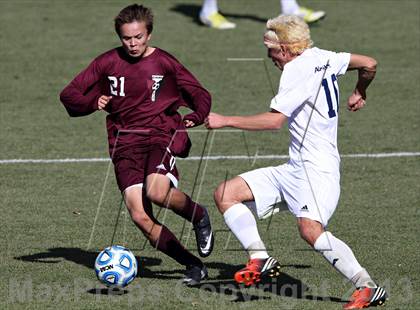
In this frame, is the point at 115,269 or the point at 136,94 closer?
the point at 115,269

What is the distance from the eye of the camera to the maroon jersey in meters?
8.18

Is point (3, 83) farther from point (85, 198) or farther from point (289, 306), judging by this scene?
point (289, 306)

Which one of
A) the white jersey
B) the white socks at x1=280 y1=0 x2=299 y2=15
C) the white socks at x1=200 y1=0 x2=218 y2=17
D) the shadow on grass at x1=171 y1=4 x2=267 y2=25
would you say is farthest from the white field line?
the shadow on grass at x1=171 y1=4 x2=267 y2=25

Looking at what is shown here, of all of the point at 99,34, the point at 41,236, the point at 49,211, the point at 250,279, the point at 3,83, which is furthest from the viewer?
the point at 99,34

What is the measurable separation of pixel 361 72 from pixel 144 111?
162 centimetres

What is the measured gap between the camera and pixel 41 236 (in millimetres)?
9430

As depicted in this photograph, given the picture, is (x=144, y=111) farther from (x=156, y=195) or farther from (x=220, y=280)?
(x=220, y=280)

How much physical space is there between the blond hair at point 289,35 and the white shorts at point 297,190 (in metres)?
0.84

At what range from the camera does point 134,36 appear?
8031 mm

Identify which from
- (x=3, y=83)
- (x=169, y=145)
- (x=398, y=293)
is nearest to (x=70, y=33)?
(x=3, y=83)

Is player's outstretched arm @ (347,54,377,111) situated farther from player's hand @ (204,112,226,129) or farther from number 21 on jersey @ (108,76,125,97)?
number 21 on jersey @ (108,76,125,97)

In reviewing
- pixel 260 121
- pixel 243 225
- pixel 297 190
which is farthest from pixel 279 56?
pixel 243 225

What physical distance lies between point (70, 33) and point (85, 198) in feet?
24.0

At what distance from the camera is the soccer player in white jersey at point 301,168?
23.8ft
